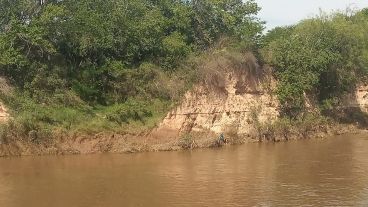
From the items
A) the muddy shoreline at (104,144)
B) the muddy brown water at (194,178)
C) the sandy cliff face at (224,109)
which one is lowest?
the muddy brown water at (194,178)

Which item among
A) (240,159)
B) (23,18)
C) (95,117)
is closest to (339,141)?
(240,159)

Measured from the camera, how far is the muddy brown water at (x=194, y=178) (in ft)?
49.9

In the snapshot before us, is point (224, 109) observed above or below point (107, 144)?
above

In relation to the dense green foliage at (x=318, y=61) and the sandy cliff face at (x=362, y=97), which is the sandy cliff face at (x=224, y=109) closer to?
the dense green foliage at (x=318, y=61)

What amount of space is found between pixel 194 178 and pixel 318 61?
17.3 meters

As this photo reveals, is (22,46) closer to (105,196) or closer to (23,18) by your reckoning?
(23,18)

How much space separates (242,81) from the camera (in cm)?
3262

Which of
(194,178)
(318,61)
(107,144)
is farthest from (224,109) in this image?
(194,178)

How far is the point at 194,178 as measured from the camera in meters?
18.9

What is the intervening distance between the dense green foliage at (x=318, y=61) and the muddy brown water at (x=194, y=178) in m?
6.66

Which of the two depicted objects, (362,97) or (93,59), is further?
(362,97)

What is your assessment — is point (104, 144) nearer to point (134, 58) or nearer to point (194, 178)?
point (134, 58)

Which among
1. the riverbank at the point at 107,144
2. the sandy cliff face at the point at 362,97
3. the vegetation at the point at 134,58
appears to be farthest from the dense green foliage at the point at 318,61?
the riverbank at the point at 107,144

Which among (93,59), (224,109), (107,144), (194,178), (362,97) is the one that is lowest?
(194,178)
